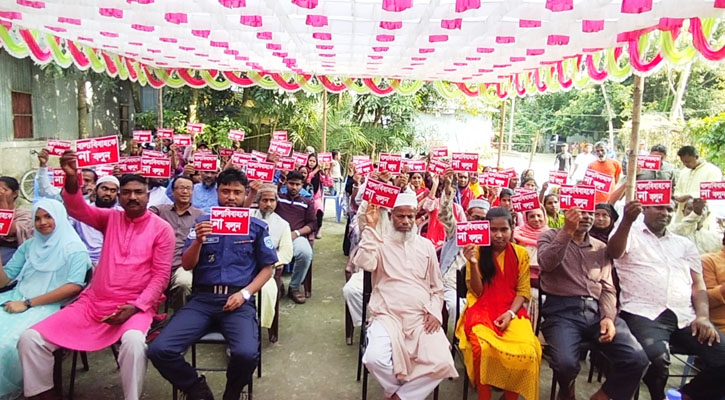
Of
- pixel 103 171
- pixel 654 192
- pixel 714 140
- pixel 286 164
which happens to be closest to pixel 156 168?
pixel 103 171

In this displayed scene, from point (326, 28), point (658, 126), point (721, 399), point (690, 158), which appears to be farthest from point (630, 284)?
point (658, 126)

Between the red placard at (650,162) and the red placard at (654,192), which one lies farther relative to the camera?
the red placard at (650,162)

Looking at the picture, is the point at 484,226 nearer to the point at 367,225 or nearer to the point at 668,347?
the point at 367,225

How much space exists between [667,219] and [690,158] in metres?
2.61

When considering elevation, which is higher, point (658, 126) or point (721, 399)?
point (658, 126)

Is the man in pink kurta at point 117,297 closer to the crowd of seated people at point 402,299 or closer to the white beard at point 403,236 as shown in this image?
the crowd of seated people at point 402,299

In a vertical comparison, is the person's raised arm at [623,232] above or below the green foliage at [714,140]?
below

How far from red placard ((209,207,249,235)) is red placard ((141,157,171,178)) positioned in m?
1.26

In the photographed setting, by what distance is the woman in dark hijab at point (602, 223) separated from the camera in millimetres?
3148

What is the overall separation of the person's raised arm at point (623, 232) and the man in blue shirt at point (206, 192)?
3.50 meters

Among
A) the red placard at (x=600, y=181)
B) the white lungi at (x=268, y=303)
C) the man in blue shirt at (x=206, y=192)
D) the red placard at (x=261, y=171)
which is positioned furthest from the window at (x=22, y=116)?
the red placard at (x=600, y=181)

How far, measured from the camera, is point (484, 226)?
2768mm

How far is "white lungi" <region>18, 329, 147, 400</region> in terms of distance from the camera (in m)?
2.51

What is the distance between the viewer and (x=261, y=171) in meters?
3.83
